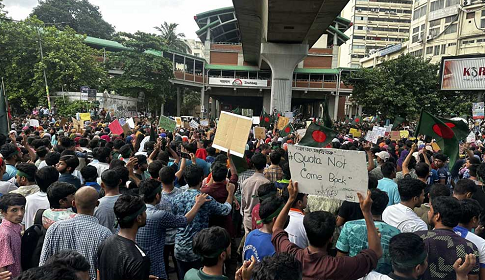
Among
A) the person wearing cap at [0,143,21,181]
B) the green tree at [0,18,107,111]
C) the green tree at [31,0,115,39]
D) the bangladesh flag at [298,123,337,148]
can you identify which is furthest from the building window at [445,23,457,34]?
the green tree at [31,0,115,39]

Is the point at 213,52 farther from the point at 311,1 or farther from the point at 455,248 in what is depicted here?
the point at 455,248

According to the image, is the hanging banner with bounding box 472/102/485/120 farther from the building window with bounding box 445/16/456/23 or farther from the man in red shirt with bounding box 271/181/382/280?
the building window with bounding box 445/16/456/23

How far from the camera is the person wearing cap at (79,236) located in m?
2.53

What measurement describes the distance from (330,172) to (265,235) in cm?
73

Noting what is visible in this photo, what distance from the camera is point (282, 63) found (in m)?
26.4

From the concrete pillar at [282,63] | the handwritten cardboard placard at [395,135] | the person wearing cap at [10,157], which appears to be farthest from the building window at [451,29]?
the person wearing cap at [10,157]

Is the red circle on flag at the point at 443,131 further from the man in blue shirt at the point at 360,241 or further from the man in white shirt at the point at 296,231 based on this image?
the man in white shirt at the point at 296,231

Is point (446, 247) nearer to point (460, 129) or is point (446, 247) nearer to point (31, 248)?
point (31, 248)

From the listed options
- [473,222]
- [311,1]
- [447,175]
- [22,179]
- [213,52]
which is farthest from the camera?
[213,52]

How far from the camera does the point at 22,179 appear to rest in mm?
3906

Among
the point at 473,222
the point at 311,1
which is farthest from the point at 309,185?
the point at 311,1

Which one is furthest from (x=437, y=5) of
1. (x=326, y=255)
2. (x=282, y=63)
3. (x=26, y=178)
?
(x=26, y=178)

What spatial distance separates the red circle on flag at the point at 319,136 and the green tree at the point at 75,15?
177 feet

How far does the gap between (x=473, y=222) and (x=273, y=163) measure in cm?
283
